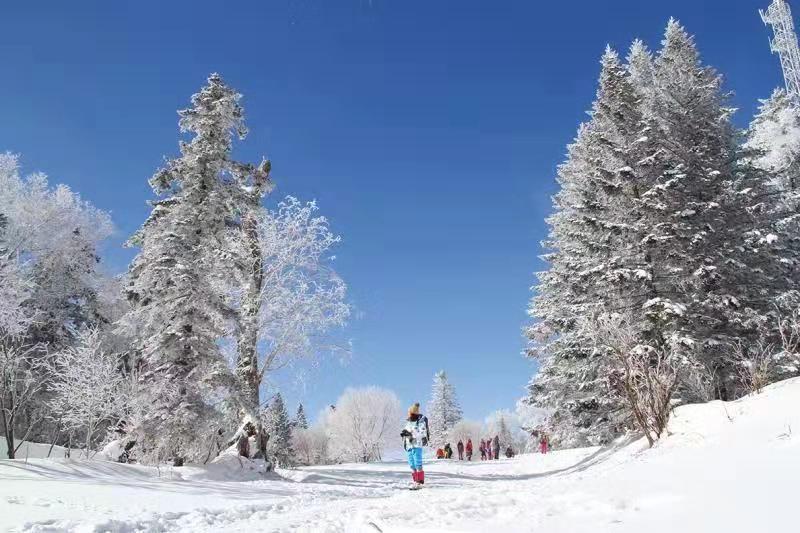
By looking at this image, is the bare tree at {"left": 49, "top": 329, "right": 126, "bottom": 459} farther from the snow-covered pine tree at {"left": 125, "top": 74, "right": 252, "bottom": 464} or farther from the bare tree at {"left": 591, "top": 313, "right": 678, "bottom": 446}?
the bare tree at {"left": 591, "top": 313, "right": 678, "bottom": 446}

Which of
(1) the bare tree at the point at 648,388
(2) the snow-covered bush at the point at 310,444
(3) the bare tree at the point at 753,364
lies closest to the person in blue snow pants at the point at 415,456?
(1) the bare tree at the point at 648,388

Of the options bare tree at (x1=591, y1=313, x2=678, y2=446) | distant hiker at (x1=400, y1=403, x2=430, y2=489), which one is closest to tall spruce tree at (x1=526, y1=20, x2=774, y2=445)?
bare tree at (x1=591, y1=313, x2=678, y2=446)

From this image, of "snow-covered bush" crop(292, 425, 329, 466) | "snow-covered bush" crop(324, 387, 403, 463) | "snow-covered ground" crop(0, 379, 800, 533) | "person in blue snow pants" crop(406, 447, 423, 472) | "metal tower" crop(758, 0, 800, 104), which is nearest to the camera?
"snow-covered ground" crop(0, 379, 800, 533)

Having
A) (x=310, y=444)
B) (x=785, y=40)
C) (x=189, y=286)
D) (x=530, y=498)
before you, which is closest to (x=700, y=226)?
(x=530, y=498)

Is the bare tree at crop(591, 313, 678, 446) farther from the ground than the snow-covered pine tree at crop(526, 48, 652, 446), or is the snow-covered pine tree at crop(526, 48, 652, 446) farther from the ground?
the snow-covered pine tree at crop(526, 48, 652, 446)

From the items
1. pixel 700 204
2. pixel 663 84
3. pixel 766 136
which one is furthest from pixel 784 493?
pixel 766 136

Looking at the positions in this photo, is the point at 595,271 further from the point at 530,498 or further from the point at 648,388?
the point at 530,498

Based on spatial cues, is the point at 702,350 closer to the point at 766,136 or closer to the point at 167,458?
the point at 167,458

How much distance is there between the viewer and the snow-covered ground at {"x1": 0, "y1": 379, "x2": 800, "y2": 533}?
4.42 meters

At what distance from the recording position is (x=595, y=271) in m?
19.2

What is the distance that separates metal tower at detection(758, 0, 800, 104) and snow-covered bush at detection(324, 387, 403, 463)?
5232 cm

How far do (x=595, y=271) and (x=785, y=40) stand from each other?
115ft

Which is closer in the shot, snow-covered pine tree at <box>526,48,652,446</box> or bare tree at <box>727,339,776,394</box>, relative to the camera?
bare tree at <box>727,339,776,394</box>

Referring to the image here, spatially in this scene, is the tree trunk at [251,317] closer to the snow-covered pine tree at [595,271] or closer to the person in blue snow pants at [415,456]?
the person in blue snow pants at [415,456]
